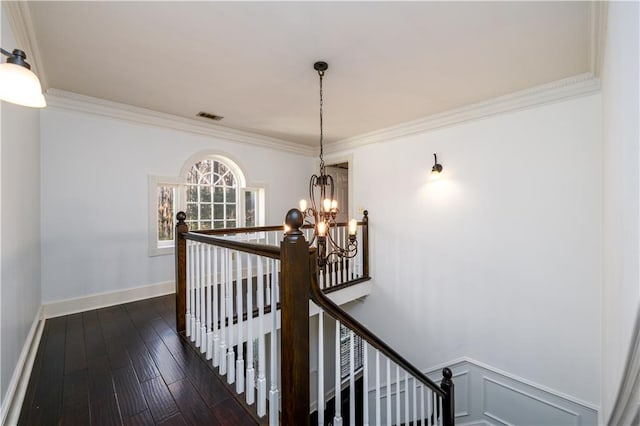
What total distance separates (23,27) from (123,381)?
2446 mm

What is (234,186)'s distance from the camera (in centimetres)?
436

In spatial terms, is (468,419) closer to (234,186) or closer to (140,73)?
(234,186)

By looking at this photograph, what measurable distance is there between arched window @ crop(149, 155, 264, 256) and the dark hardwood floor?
130cm

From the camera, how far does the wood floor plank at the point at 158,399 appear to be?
4.81 ft

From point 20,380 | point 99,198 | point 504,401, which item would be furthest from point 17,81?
point 504,401

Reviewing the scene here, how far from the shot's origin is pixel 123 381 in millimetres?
1743

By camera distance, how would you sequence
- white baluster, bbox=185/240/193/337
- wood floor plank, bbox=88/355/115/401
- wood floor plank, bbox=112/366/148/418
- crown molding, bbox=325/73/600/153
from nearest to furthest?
1. wood floor plank, bbox=112/366/148/418
2. wood floor plank, bbox=88/355/115/401
3. white baluster, bbox=185/240/193/337
4. crown molding, bbox=325/73/600/153

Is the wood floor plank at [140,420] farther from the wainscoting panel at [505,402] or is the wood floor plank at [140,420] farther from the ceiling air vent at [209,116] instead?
the wainscoting panel at [505,402]

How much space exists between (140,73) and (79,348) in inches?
94.8

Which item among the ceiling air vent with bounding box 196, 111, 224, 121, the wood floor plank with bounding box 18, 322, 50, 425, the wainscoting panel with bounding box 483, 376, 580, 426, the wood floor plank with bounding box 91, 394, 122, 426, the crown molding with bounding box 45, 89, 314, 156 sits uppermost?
the ceiling air vent with bounding box 196, 111, 224, 121

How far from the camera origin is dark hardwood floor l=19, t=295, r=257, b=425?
4.78ft

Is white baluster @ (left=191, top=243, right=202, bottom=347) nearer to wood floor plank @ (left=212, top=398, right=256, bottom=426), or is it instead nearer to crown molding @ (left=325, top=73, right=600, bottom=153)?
wood floor plank @ (left=212, top=398, right=256, bottom=426)

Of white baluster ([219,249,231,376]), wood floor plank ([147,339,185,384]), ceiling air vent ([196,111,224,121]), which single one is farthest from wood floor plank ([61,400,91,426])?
ceiling air vent ([196,111,224,121])

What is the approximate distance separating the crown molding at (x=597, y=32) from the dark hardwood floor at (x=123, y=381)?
314cm
